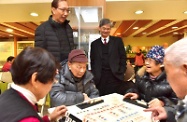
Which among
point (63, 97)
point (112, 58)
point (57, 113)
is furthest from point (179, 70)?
point (112, 58)

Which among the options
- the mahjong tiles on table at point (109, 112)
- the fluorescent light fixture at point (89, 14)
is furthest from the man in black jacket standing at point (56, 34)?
the fluorescent light fixture at point (89, 14)

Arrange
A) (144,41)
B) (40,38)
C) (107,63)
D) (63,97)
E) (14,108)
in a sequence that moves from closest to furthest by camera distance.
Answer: (14,108), (63,97), (40,38), (107,63), (144,41)

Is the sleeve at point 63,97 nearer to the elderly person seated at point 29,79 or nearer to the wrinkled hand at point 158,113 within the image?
the wrinkled hand at point 158,113

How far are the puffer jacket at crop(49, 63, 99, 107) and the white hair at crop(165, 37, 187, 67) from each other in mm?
934

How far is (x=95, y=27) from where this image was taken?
3.03 meters

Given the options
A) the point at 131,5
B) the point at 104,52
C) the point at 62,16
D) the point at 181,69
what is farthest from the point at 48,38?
the point at 131,5

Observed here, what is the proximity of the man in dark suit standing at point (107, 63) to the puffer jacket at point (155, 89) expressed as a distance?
1.75ft

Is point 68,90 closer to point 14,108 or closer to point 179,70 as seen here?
point 14,108

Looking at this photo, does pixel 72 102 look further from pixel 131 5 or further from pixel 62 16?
pixel 131 5

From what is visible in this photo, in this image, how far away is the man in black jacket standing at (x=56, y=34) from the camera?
1979 millimetres

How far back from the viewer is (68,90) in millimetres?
1726

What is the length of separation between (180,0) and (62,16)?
2.07 metres

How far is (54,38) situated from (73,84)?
0.54 m

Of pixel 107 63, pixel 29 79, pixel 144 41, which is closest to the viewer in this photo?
pixel 29 79
